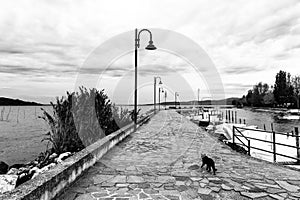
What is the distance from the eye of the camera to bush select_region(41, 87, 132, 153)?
24.9ft

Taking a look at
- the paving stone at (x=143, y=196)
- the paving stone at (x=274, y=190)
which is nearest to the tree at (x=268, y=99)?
the paving stone at (x=274, y=190)

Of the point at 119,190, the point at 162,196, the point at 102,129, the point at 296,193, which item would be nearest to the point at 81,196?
the point at 119,190

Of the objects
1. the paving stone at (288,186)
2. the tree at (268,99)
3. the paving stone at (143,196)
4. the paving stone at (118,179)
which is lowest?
the paving stone at (143,196)

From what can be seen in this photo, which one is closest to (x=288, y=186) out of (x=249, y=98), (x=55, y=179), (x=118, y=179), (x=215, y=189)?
(x=215, y=189)

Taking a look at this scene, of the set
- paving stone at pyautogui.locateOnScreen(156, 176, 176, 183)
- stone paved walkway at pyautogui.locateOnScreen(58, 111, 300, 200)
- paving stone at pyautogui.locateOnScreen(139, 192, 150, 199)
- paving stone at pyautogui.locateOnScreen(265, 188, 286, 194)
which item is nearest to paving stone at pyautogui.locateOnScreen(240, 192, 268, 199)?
stone paved walkway at pyautogui.locateOnScreen(58, 111, 300, 200)

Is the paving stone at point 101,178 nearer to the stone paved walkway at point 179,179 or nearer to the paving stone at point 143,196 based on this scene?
the stone paved walkway at point 179,179

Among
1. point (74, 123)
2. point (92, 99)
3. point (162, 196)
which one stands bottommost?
point (162, 196)

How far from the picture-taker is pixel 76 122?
7.75m

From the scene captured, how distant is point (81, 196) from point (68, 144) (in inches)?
172

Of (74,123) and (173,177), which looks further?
(74,123)

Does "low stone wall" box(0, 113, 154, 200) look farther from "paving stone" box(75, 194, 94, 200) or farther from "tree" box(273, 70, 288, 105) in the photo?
"tree" box(273, 70, 288, 105)

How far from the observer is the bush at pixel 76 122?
760 centimetres

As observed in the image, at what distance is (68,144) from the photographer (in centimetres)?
758

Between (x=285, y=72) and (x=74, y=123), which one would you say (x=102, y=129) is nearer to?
(x=74, y=123)
